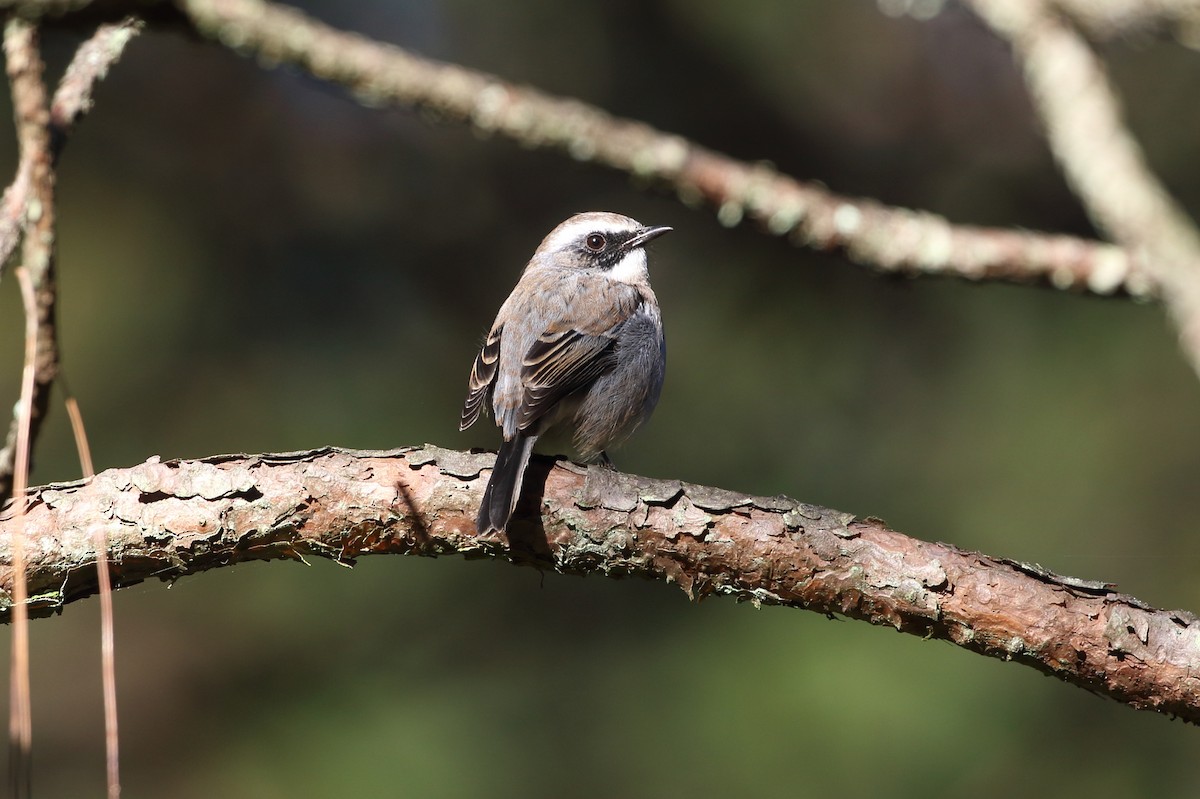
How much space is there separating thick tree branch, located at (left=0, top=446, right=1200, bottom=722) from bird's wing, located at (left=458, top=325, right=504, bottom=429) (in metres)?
1.28

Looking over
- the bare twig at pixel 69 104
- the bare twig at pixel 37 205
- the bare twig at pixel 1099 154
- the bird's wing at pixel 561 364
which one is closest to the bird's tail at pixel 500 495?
the bird's wing at pixel 561 364

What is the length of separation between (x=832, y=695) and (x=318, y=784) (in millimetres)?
2391

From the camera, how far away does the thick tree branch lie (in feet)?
9.31

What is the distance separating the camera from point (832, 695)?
5137 millimetres

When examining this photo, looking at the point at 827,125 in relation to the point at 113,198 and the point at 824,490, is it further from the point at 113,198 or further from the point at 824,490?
the point at 113,198

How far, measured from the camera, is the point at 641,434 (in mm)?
6148

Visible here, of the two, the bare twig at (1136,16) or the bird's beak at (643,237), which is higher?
the bare twig at (1136,16)

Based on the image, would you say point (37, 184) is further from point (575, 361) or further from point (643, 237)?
point (643, 237)

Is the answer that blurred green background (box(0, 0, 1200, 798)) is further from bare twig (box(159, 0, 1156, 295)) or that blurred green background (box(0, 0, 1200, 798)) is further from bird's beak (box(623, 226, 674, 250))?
bare twig (box(159, 0, 1156, 295))

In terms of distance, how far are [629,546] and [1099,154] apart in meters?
1.62

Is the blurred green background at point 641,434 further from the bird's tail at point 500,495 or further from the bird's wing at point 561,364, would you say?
the bird's tail at point 500,495

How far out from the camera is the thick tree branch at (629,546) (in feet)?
9.31

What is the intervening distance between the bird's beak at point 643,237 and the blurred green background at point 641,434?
30.7 inches

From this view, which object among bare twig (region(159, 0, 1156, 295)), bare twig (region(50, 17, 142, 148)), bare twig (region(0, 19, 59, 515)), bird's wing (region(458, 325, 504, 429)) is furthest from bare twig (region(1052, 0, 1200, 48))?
bare twig (region(0, 19, 59, 515))
